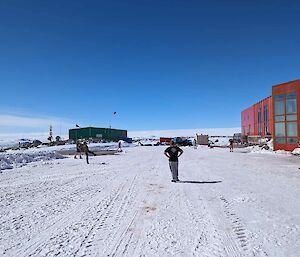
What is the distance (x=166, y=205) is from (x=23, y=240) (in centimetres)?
359

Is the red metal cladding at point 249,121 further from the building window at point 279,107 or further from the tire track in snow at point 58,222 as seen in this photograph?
Result: the tire track in snow at point 58,222

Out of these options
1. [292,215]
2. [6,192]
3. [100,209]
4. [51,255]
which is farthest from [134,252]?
[6,192]

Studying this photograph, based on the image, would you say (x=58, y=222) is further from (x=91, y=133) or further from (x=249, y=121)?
(x=91, y=133)

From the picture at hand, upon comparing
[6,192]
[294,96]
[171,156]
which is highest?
[294,96]

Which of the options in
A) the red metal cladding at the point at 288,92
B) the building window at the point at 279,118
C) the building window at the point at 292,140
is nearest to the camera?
the red metal cladding at the point at 288,92

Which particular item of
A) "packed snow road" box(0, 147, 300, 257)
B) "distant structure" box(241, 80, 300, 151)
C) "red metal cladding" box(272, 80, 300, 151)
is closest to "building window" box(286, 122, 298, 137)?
"distant structure" box(241, 80, 300, 151)

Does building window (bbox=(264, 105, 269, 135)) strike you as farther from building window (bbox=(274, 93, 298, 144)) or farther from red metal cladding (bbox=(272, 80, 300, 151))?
building window (bbox=(274, 93, 298, 144))

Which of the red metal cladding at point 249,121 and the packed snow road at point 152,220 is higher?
the red metal cladding at point 249,121

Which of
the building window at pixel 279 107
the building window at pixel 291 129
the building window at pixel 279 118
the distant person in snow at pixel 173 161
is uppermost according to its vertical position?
the building window at pixel 279 107

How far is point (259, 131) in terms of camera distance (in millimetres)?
59625

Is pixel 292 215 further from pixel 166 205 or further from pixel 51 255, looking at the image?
pixel 51 255

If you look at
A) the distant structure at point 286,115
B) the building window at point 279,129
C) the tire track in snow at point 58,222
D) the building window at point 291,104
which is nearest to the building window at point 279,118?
the distant structure at point 286,115

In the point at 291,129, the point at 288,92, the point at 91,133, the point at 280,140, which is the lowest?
the point at 280,140

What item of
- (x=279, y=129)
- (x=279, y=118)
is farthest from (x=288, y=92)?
(x=279, y=129)
